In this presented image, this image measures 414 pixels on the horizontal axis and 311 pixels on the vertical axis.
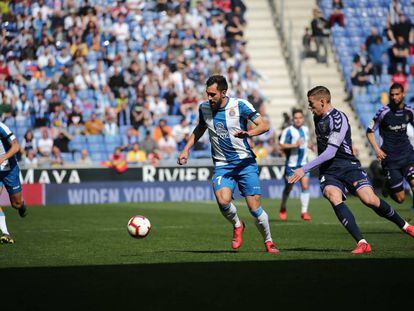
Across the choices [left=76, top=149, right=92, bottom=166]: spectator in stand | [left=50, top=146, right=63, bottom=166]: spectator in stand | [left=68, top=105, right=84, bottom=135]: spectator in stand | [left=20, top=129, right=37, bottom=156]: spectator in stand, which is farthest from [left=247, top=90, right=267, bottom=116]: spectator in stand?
[left=20, top=129, right=37, bottom=156]: spectator in stand

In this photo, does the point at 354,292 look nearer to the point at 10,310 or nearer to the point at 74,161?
the point at 10,310

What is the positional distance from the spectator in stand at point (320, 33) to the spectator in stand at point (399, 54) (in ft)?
8.23

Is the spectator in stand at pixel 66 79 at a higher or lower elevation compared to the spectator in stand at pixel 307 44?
lower

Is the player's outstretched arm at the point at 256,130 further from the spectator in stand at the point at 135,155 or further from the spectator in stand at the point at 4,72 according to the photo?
the spectator in stand at the point at 4,72

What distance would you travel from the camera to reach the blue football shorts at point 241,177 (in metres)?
12.7

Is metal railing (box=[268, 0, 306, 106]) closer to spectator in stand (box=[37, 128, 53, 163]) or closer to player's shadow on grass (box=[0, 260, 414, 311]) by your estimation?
spectator in stand (box=[37, 128, 53, 163])

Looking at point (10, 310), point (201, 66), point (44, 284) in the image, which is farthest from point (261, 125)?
point (201, 66)

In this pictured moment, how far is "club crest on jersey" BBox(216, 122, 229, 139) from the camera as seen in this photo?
41.5 ft

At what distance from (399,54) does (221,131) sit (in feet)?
74.8

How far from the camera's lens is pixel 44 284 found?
30.9ft

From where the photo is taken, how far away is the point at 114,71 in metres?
30.9

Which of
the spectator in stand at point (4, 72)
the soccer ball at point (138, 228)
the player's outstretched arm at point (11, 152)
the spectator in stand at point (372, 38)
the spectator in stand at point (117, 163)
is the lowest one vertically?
the spectator in stand at point (117, 163)

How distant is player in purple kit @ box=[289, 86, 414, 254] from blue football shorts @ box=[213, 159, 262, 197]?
912 millimetres

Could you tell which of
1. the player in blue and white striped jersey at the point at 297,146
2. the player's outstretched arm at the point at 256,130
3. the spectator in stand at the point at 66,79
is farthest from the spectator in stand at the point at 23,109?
the player's outstretched arm at the point at 256,130
